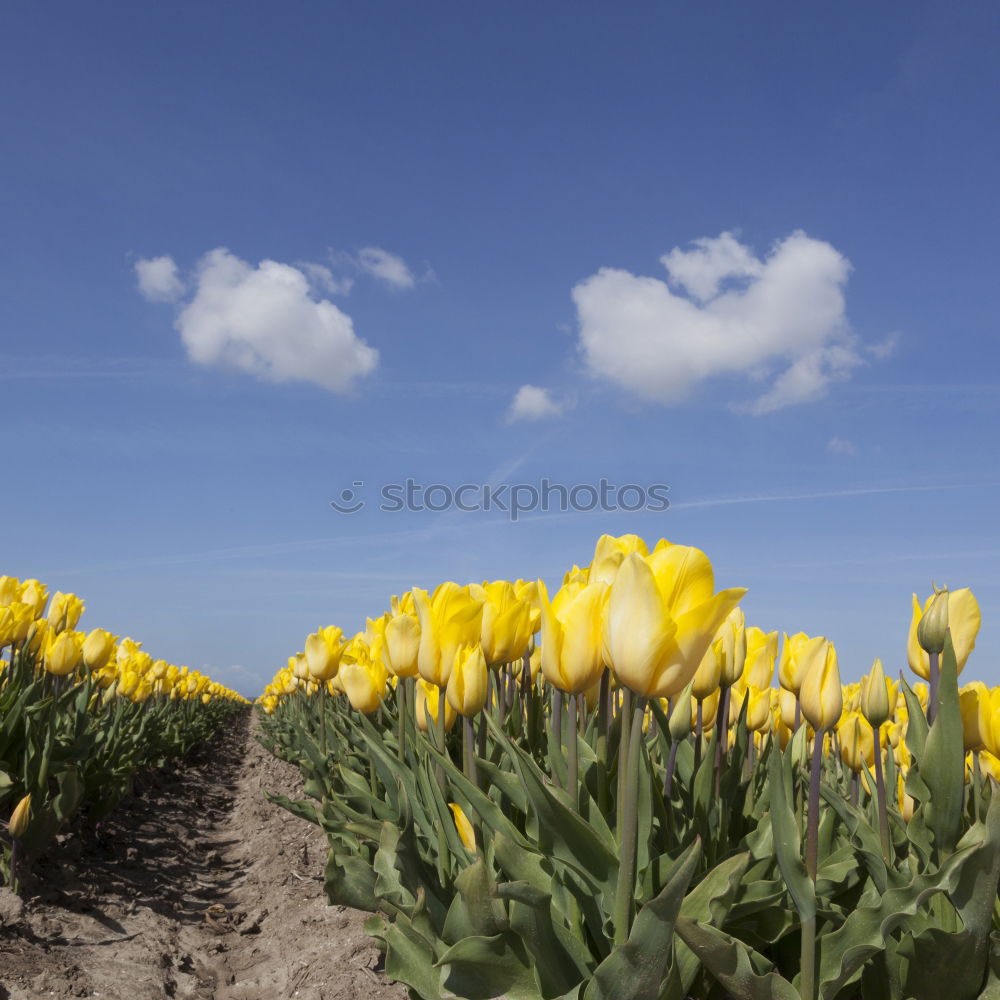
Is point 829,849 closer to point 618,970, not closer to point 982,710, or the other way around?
point 982,710

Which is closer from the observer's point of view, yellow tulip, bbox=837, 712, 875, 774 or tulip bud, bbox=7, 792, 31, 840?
yellow tulip, bbox=837, 712, 875, 774

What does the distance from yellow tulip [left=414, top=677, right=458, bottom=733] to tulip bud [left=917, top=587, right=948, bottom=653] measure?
1417 mm

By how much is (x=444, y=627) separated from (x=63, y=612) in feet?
16.2

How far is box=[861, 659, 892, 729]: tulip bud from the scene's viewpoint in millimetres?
2307

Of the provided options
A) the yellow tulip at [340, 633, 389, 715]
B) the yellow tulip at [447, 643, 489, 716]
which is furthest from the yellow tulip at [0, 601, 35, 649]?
the yellow tulip at [447, 643, 489, 716]

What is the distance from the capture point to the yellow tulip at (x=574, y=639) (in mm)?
1772

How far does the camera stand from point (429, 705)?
2.81 metres

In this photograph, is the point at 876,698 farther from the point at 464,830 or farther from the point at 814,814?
the point at 464,830

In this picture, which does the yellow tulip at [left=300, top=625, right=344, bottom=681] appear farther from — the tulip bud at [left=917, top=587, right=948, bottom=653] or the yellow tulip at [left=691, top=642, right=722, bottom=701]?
the tulip bud at [left=917, top=587, right=948, bottom=653]

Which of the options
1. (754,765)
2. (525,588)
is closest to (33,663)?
(525,588)

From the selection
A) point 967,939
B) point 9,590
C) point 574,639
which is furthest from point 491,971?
point 9,590

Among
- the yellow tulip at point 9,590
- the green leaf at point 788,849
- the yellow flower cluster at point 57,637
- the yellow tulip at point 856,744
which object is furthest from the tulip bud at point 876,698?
the yellow tulip at point 9,590

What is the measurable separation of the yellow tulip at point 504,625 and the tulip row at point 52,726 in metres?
3.06

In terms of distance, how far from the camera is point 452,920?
1991mm
